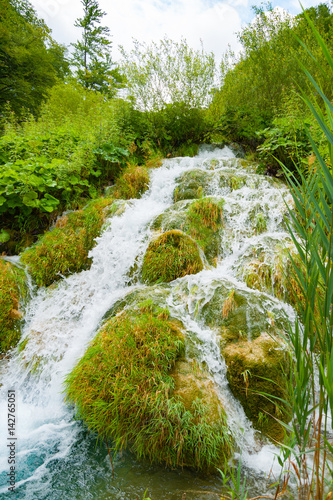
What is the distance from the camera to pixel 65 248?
16.3ft

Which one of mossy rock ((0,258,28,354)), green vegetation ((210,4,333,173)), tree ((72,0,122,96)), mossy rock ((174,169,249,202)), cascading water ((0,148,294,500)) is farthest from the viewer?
tree ((72,0,122,96))

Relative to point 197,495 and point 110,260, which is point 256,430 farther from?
point 110,260

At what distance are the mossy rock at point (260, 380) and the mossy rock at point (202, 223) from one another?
86.5 inches

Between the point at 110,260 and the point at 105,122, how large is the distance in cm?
448

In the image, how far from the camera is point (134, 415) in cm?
230

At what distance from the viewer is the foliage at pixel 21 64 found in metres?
12.9

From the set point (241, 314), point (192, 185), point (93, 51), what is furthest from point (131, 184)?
point (93, 51)

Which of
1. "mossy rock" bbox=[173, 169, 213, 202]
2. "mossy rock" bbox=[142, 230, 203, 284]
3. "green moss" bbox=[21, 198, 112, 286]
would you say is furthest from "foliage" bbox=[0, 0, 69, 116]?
"mossy rock" bbox=[142, 230, 203, 284]

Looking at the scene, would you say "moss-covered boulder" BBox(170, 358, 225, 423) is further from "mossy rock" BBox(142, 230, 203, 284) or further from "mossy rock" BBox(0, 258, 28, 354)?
"mossy rock" BBox(0, 258, 28, 354)

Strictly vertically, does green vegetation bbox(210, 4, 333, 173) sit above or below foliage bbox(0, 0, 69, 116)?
below

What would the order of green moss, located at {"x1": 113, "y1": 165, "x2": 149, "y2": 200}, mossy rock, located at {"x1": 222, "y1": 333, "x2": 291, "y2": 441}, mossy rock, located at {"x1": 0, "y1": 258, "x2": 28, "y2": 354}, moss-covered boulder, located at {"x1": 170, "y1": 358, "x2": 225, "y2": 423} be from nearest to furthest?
1. moss-covered boulder, located at {"x1": 170, "y1": 358, "x2": 225, "y2": 423}
2. mossy rock, located at {"x1": 222, "y1": 333, "x2": 291, "y2": 441}
3. mossy rock, located at {"x1": 0, "y1": 258, "x2": 28, "y2": 354}
4. green moss, located at {"x1": 113, "y1": 165, "x2": 149, "y2": 200}

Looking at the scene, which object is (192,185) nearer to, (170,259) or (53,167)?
(170,259)

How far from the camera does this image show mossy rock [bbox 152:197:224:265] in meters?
4.92

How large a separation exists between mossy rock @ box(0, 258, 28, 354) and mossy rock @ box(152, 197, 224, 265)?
262 centimetres
